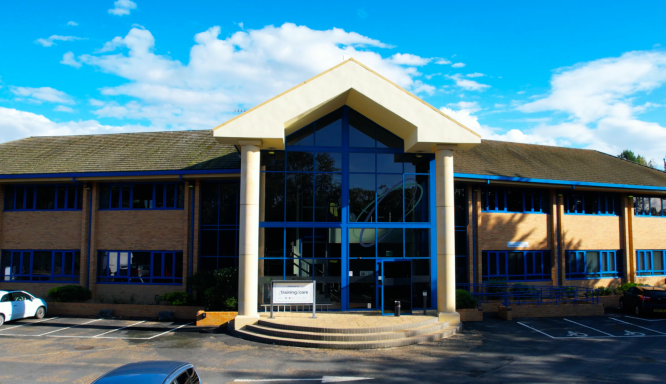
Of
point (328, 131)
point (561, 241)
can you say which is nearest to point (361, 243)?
point (328, 131)

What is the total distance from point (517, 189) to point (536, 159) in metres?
3.83

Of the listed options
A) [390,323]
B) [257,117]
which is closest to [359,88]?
[257,117]

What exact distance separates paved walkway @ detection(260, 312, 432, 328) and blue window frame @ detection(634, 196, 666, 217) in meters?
16.2

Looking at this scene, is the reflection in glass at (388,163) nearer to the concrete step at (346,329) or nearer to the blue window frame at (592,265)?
the concrete step at (346,329)

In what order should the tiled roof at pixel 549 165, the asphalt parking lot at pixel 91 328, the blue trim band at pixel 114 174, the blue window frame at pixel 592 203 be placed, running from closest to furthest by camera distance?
1. the asphalt parking lot at pixel 91 328
2. the blue trim band at pixel 114 174
3. the tiled roof at pixel 549 165
4. the blue window frame at pixel 592 203

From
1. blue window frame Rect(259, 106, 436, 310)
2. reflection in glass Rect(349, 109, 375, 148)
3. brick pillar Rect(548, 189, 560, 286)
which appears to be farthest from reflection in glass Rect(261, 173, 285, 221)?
brick pillar Rect(548, 189, 560, 286)

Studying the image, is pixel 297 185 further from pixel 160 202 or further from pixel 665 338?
pixel 665 338

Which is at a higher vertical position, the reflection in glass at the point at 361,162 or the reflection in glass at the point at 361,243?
the reflection in glass at the point at 361,162

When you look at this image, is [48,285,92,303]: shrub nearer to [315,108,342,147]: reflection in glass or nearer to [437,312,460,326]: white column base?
[315,108,342,147]: reflection in glass

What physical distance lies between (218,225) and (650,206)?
23225 millimetres

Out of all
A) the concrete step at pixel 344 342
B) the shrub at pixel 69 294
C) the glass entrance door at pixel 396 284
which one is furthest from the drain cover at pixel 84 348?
the glass entrance door at pixel 396 284

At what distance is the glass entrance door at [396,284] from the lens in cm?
1684

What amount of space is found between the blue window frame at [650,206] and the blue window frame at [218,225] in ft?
69.9

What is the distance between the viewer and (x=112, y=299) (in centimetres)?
A: 1977
